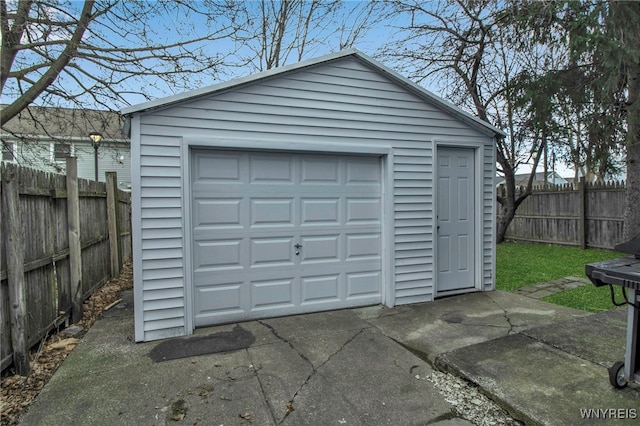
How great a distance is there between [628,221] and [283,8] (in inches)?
402

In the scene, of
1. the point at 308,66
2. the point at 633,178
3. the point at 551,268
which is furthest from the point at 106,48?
the point at 633,178

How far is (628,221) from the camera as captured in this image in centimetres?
820

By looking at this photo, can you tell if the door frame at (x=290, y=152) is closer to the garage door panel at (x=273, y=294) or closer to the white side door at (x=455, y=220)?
the garage door panel at (x=273, y=294)

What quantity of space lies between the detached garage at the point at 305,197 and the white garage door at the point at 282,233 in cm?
2

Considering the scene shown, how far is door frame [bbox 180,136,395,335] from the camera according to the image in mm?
4012

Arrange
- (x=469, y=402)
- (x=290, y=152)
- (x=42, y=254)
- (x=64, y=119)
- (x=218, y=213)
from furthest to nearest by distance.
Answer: (x=64, y=119)
(x=290, y=152)
(x=218, y=213)
(x=42, y=254)
(x=469, y=402)

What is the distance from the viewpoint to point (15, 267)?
3.11 meters

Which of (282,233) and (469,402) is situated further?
(282,233)

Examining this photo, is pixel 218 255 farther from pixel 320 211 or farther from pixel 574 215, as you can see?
pixel 574 215

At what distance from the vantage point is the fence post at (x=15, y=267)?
306cm

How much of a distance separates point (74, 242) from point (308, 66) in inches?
147

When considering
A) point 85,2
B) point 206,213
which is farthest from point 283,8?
point 206,213

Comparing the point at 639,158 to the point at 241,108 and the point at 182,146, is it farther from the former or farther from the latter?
the point at 182,146

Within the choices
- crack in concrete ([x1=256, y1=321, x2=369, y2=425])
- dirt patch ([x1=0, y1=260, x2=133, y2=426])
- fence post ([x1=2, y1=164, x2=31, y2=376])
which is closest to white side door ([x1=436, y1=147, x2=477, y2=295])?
crack in concrete ([x1=256, y1=321, x2=369, y2=425])
